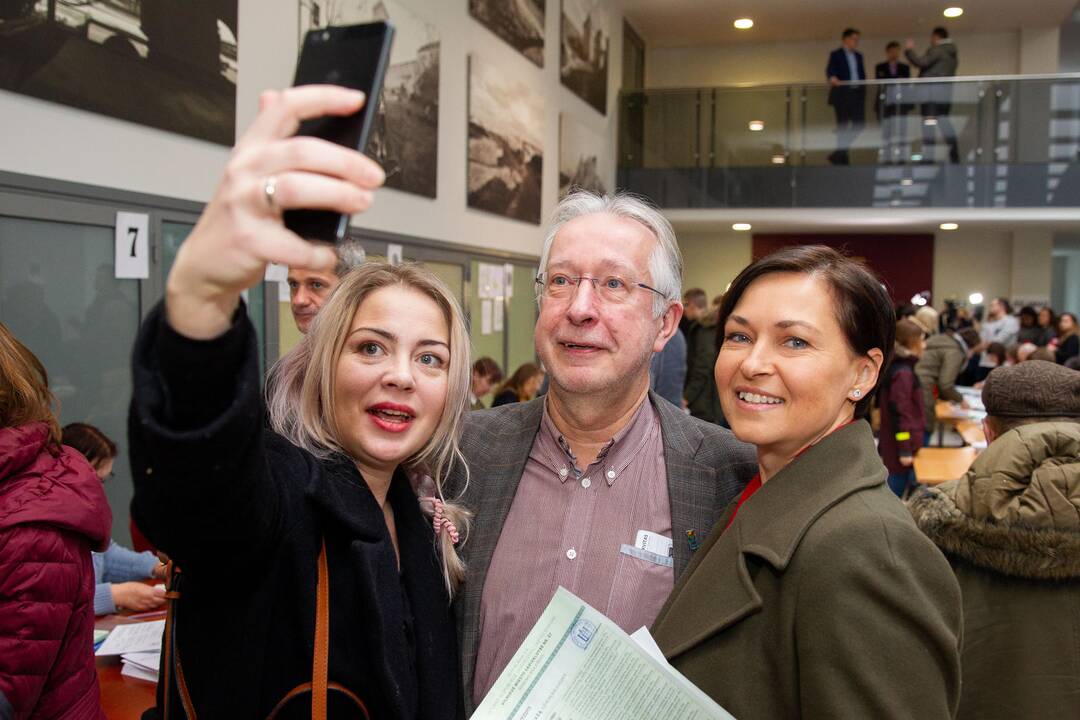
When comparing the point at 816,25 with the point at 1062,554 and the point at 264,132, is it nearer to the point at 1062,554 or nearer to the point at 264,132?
the point at 1062,554

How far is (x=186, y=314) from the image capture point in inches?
34.6

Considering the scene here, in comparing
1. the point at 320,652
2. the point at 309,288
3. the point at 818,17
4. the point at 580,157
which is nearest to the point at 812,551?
the point at 320,652

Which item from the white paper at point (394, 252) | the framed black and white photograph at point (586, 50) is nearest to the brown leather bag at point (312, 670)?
the white paper at point (394, 252)

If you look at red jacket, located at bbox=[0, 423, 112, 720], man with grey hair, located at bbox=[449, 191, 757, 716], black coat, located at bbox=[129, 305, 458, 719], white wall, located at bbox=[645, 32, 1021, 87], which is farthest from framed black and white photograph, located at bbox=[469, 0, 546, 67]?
white wall, located at bbox=[645, 32, 1021, 87]

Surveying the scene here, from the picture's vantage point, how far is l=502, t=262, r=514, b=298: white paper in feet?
27.6

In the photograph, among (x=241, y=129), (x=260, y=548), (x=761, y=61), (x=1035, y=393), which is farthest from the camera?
(x=761, y=61)

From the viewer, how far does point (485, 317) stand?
802 centimetres

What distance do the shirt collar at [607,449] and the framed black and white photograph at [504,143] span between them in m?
5.83

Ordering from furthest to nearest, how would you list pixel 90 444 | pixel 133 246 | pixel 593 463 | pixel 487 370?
pixel 487 370, pixel 133 246, pixel 90 444, pixel 593 463

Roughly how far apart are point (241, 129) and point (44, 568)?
10.6 feet

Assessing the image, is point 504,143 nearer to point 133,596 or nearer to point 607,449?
point 133,596

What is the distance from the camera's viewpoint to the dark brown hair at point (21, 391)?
68.6 inches

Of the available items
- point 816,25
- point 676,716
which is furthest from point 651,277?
point 816,25

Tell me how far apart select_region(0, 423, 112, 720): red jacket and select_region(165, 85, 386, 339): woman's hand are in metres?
1.12
